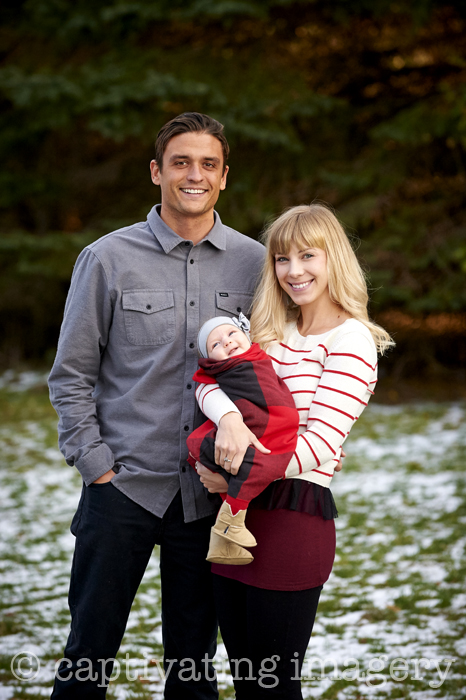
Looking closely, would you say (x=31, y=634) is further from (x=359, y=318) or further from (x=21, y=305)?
(x=21, y=305)

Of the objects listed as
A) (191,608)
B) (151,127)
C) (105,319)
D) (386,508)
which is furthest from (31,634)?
(151,127)

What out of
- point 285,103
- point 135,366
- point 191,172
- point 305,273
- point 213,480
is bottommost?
point 213,480

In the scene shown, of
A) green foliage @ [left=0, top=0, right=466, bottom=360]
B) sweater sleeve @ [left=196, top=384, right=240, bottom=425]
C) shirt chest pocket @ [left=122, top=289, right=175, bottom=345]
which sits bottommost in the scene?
sweater sleeve @ [left=196, top=384, right=240, bottom=425]

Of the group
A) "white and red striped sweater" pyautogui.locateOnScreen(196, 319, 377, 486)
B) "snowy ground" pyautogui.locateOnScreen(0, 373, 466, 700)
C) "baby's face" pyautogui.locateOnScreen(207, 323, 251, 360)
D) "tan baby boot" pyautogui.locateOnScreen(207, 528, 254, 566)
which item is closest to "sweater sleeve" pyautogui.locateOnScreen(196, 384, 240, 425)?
"white and red striped sweater" pyautogui.locateOnScreen(196, 319, 377, 486)

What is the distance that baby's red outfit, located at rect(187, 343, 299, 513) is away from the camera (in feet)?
6.71

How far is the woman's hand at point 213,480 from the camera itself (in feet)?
7.04

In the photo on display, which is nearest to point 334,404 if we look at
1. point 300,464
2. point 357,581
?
point 300,464

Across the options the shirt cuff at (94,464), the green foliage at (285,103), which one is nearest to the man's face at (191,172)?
the shirt cuff at (94,464)

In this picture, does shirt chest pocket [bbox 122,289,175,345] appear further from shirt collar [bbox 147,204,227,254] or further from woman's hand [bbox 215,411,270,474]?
woman's hand [bbox 215,411,270,474]

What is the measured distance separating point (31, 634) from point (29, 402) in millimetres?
6783

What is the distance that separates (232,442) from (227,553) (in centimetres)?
35

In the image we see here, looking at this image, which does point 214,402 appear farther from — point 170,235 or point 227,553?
point 170,235

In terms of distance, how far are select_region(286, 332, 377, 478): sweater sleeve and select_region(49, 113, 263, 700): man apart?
20.1 inches

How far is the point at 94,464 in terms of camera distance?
2.33 metres
